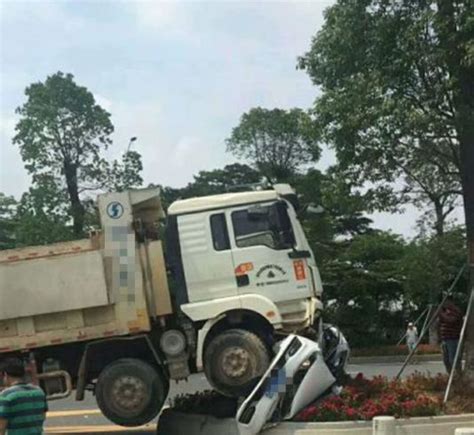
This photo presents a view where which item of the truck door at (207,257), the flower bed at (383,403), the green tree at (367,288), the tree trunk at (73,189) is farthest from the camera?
the tree trunk at (73,189)

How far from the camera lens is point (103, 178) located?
41.0 meters

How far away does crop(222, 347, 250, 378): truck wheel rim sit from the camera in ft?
34.8

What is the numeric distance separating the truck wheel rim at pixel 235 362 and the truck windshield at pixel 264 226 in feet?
4.51

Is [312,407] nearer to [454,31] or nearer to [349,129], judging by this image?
[349,129]

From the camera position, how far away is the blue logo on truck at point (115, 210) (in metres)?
11.0

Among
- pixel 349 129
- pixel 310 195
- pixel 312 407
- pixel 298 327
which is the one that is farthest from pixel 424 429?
pixel 310 195

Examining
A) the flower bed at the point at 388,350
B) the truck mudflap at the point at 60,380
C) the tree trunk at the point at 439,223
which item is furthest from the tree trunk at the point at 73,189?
the truck mudflap at the point at 60,380

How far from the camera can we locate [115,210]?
1105 cm

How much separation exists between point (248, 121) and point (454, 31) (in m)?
38.3

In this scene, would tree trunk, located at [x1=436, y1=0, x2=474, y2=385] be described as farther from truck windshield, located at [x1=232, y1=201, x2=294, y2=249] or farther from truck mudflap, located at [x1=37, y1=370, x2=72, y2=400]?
truck mudflap, located at [x1=37, y1=370, x2=72, y2=400]

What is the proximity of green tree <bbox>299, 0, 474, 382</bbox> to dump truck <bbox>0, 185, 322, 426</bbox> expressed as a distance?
56.8 inches

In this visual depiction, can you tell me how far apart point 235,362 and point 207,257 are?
1.41 m

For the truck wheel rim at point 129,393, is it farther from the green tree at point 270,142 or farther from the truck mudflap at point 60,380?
the green tree at point 270,142

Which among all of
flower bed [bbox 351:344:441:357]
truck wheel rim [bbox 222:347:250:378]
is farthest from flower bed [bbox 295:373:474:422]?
flower bed [bbox 351:344:441:357]
